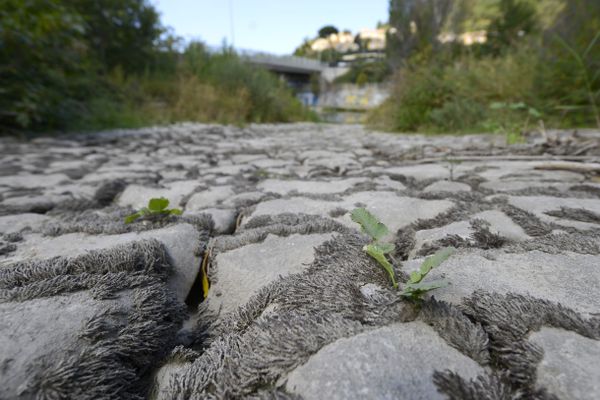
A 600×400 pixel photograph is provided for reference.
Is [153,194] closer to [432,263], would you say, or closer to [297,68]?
[432,263]

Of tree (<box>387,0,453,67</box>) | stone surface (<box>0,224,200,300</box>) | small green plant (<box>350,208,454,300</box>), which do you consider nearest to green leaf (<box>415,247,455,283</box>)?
small green plant (<box>350,208,454,300</box>)

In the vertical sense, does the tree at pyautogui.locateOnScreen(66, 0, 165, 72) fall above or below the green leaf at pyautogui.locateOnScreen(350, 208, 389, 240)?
above

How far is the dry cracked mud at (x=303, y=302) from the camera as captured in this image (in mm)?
490

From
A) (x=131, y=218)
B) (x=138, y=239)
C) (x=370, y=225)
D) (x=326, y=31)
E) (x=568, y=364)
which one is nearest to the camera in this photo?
(x=568, y=364)

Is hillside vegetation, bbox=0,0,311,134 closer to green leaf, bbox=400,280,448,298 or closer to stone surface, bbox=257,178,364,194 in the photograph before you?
stone surface, bbox=257,178,364,194

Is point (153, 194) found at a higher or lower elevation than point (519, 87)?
lower

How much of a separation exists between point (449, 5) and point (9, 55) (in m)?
14.4

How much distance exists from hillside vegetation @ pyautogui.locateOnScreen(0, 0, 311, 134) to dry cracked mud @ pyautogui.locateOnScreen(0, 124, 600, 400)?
12.5ft

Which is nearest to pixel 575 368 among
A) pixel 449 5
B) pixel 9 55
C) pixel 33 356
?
pixel 33 356

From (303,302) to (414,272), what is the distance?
241 millimetres

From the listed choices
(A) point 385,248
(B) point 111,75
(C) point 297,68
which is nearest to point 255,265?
(A) point 385,248

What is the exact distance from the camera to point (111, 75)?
8.32m

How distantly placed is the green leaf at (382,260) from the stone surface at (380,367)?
0.48ft

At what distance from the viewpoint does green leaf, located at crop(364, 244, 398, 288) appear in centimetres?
69
